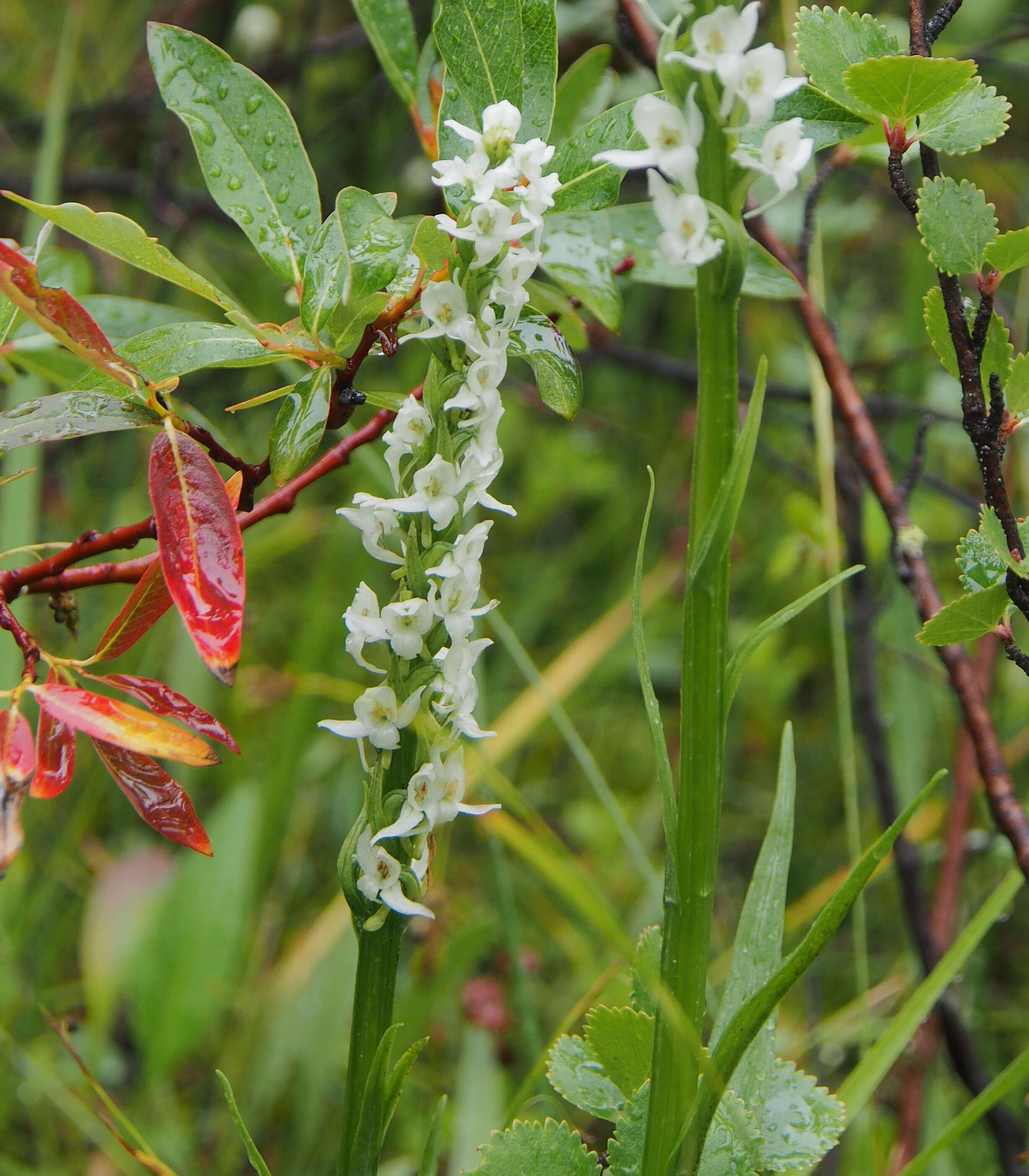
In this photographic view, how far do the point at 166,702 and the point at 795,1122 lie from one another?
0.98ft

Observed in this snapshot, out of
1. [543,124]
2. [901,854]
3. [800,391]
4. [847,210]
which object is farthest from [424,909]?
[847,210]

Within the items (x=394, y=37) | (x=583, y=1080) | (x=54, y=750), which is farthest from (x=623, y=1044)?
(x=394, y=37)

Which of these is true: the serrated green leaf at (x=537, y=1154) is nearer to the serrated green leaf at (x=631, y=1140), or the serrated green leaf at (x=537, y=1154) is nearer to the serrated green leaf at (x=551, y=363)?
the serrated green leaf at (x=631, y=1140)

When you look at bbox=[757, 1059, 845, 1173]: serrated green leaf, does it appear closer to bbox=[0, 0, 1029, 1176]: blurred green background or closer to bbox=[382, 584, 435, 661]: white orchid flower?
bbox=[0, 0, 1029, 1176]: blurred green background

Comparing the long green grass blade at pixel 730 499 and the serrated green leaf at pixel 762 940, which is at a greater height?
the long green grass blade at pixel 730 499

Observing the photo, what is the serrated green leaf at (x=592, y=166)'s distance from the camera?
1.34 feet

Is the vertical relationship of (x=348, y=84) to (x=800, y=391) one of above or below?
above

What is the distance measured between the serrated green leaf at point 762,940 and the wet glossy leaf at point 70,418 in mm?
282

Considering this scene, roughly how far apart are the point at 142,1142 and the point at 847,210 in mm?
1328

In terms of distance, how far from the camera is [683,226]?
0.99ft

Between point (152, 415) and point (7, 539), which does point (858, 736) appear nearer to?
point (7, 539)

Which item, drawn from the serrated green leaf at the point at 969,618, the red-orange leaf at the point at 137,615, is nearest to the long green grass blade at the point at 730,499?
the serrated green leaf at the point at 969,618

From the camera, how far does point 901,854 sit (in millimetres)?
793

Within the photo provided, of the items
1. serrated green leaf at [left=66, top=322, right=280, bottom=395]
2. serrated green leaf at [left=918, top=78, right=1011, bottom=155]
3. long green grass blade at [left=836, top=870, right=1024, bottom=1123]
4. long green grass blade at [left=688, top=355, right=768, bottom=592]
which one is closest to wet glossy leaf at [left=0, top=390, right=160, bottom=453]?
serrated green leaf at [left=66, top=322, right=280, bottom=395]
